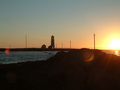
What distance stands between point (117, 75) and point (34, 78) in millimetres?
7643

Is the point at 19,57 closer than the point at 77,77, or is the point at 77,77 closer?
the point at 77,77

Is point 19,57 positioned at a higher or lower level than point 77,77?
lower

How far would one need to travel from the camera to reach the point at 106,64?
14023 mm

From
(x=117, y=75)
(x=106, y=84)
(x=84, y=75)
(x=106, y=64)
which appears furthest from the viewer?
(x=106, y=64)

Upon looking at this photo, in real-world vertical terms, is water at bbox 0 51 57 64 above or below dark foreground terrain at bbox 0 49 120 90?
below

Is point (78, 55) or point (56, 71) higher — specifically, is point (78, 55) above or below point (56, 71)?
above

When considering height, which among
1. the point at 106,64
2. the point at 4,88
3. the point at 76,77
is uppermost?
the point at 106,64

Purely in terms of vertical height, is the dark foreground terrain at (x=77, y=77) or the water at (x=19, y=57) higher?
the dark foreground terrain at (x=77, y=77)

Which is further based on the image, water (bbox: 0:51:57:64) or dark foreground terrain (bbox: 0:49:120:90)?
water (bbox: 0:51:57:64)

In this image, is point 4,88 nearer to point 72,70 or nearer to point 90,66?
point 72,70

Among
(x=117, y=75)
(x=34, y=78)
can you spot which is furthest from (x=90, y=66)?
(x=34, y=78)

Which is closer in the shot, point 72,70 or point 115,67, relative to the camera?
point 115,67

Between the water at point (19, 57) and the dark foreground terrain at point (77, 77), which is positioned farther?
the water at point (19, 57)

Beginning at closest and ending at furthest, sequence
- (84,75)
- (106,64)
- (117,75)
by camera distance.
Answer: (117,75)
(84,75)
(106,64)
